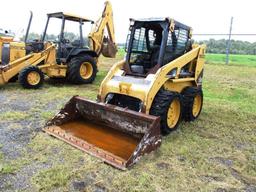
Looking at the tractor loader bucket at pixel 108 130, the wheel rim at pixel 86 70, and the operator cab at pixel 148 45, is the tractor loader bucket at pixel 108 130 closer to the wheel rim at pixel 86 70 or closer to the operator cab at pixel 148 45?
the operator cab at pixel 148 45

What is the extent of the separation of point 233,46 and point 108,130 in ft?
54.7

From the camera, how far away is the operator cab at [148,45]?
18.0ft

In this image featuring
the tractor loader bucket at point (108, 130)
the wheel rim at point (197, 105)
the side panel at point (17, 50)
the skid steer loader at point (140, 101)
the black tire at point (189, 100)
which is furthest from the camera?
the side panel at point (17, 50)

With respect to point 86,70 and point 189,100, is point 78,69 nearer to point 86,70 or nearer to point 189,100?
point 86,70

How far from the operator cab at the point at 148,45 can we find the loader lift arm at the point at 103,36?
14.1ft

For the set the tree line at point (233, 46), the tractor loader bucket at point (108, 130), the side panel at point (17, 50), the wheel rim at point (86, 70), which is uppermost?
the tree line at point (233, 46)

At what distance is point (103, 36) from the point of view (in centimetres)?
1022

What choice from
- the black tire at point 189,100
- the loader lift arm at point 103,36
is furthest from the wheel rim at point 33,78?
the black tire at point 189,100

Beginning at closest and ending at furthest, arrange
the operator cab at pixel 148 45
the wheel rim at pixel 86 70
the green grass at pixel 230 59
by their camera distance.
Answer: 1. the operator cab at pixel 148 45
2. the wheel rim at pixel 86 70
3. the green grass at pixel 230 59

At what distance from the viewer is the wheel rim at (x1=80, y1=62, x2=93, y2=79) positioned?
9.55m

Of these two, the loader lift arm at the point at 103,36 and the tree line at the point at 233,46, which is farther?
the tree line at the point at 233,46

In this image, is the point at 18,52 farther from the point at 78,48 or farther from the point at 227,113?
the point at 227,113

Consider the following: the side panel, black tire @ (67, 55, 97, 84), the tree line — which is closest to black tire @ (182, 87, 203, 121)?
black tire @ (67, 55, 97, 84)

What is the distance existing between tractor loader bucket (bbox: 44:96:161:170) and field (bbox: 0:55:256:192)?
0.13 metres
